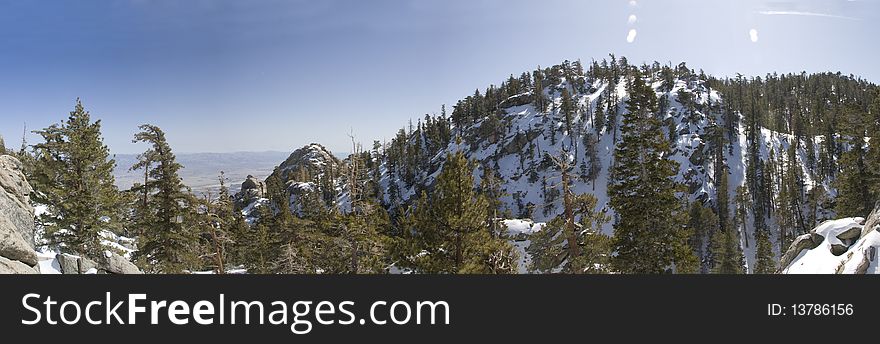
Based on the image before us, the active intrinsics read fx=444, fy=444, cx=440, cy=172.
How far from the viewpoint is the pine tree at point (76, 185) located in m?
25.0

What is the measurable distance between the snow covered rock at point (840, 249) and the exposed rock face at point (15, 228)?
82.4 ft

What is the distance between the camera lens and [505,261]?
1981 cm

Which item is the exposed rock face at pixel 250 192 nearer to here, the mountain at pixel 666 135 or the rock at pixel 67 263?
the mountain at pixel 666 135

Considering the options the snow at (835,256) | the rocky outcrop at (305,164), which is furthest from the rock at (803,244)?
the rocky outcrop at (305,164)

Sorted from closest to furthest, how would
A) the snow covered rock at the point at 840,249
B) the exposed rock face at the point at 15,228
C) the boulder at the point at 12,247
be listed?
the snow covered rock at the point at 840,249 < the exposed rock face at the point at 15,228 < the boulder at the point at 12,247

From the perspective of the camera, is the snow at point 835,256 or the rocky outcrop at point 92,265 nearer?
the snow at point 835,256

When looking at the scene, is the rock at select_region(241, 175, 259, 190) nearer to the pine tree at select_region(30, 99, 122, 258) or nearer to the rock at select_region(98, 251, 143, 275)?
the pine tree at select_region(30, 99, 122, 258)

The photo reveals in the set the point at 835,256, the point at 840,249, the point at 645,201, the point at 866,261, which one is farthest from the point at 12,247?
the point at 840,249

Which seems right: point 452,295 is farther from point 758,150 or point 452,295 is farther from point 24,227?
point 758,150

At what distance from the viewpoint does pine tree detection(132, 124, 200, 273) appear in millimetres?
24406

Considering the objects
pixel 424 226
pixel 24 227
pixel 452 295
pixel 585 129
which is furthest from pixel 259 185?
pixel 452 295

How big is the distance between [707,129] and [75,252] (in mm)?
146216

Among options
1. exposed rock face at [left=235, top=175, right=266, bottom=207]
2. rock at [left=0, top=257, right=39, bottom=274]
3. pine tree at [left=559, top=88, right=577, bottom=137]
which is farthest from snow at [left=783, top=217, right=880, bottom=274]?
exposed rock face at [left=235, top=175, right=266, bottom=207]

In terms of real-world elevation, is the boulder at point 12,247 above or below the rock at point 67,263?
above
